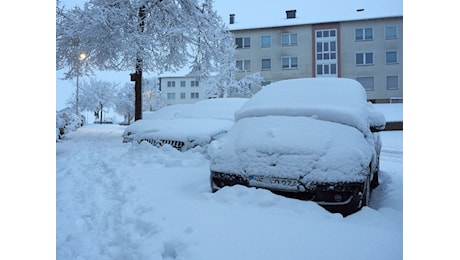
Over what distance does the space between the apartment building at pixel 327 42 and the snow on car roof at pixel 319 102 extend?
8cm

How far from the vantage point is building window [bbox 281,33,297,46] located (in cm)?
301

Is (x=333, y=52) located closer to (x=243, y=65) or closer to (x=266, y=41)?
(x=266, y=41)

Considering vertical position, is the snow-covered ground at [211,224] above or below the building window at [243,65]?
below

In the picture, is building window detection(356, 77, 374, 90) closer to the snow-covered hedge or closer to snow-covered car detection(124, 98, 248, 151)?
snow-covered car detection(124, 98, 248, 151)

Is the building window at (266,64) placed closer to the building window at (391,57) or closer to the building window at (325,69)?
the building window at (325,69)

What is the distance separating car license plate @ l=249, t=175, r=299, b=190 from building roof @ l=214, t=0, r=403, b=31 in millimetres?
1171

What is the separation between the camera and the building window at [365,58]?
93.6 inches

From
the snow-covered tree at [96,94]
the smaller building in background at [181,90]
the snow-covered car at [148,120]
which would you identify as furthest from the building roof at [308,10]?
the snow-covered car at [148,120]

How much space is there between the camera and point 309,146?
206 cm

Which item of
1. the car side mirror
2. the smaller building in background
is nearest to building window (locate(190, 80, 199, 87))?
the smaller building in background

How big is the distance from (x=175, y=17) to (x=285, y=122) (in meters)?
3.11
